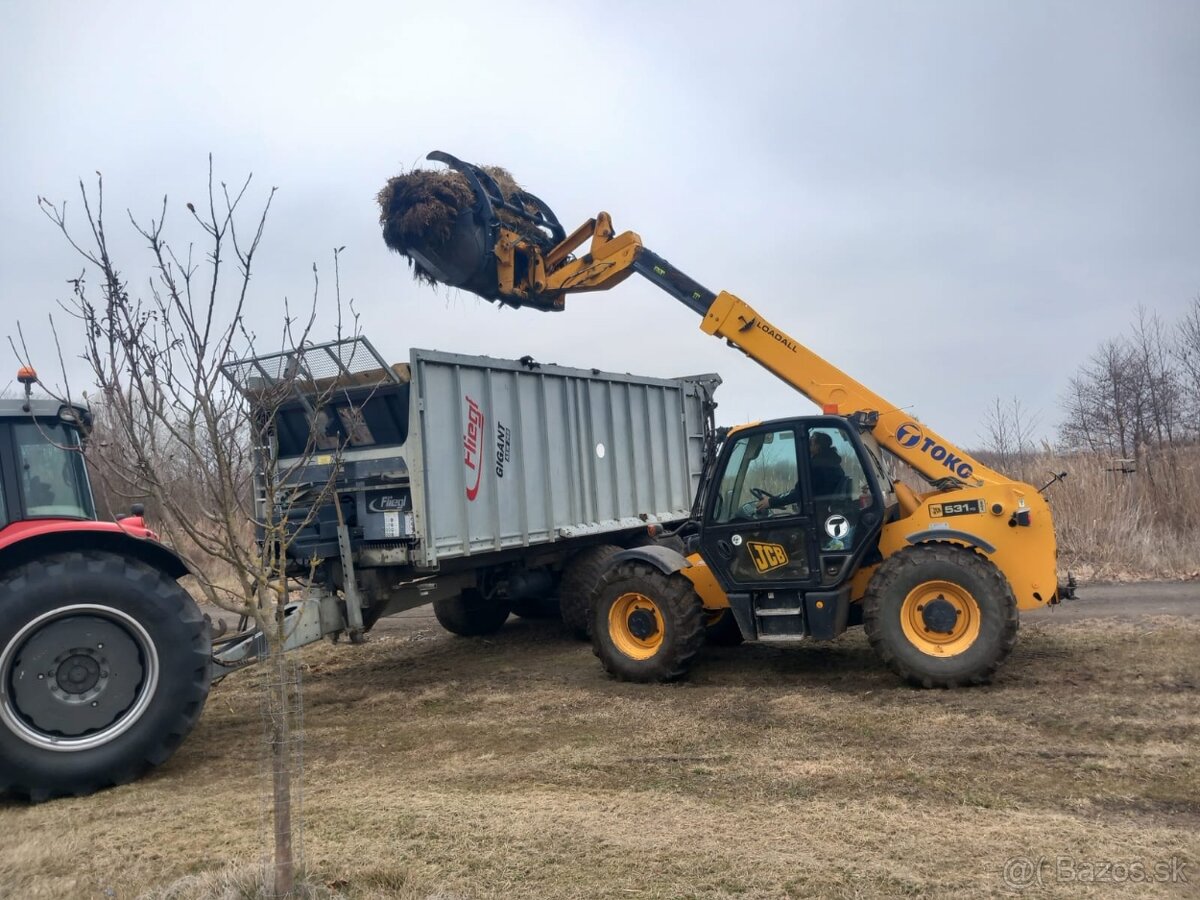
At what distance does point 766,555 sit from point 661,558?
0.81 m

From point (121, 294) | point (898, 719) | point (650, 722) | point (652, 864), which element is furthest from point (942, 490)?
point (121, 294)

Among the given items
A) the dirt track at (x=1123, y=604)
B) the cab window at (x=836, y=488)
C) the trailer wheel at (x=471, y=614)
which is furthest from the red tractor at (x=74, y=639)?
the dirt track at (x=1123, y=604)

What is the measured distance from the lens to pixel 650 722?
20.0 feet

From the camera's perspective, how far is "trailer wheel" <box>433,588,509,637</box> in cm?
967

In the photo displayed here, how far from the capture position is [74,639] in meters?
5.22

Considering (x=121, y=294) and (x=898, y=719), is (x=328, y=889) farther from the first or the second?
(x=898, y=719)

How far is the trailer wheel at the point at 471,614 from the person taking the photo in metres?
9.67

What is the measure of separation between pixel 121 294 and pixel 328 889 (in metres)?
2.28

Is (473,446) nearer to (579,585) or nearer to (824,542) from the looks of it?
(579,585)

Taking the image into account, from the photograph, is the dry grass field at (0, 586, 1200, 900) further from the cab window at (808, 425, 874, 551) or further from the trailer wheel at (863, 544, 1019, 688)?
the cab window at (808, 425, 874, 551)

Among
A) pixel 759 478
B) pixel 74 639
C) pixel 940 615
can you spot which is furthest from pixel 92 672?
pixel 940 615

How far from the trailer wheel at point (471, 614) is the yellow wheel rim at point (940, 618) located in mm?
4493

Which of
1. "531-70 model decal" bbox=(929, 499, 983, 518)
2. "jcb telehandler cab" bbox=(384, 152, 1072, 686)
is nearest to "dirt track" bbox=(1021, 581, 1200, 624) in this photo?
"jcb telehandler cab" bbox=(384, 152, 1072, 686)

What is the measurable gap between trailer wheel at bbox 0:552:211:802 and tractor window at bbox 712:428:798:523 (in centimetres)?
366
